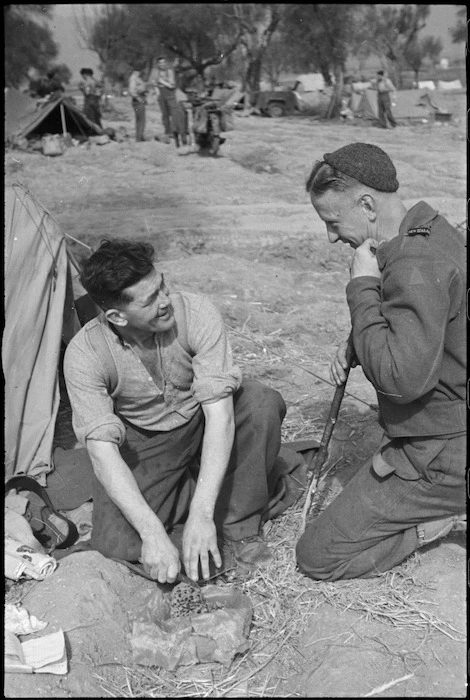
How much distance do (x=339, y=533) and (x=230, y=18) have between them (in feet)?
122

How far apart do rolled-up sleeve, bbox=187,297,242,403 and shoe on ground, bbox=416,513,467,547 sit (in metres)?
0.97

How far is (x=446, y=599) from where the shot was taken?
3027mm

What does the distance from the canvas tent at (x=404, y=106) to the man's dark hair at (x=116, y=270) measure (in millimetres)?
23425

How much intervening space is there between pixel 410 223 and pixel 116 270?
111 centimetres

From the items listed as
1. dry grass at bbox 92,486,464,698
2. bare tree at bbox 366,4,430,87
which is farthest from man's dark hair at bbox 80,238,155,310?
bare tree at bbox 366,4,430,87

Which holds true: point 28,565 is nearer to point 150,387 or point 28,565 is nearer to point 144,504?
point 144,504

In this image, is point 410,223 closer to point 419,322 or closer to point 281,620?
point 419,322

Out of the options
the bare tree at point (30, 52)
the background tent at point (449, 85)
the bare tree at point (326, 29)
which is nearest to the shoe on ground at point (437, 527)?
the bare tree at point (326, 29)

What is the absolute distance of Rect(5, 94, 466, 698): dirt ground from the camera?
8.93 ft

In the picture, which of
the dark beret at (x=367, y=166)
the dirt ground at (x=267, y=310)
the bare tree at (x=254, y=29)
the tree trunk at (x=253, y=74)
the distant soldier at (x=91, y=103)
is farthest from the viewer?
the bare tree at (x=254, y=29)

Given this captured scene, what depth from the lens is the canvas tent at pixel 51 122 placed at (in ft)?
61.4

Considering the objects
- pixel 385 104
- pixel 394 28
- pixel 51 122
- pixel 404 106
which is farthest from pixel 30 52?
pixel 51 122

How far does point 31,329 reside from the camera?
13.4 ft

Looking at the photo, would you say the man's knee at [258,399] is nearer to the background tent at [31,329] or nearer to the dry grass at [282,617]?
the dry grass at [282,617]
